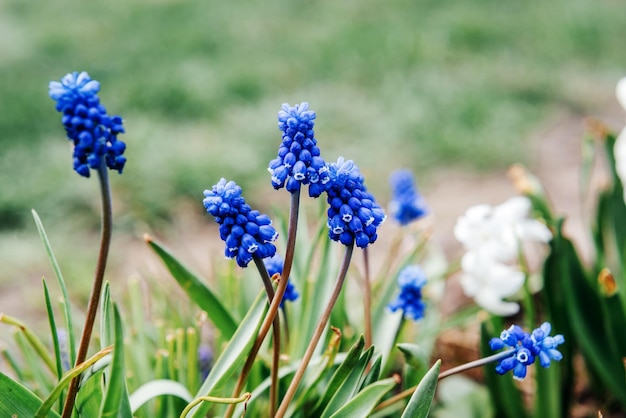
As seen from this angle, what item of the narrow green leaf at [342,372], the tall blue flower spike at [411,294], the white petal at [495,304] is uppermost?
the white petal at [495,304]

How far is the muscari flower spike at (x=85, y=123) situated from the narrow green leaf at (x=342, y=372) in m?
0.55

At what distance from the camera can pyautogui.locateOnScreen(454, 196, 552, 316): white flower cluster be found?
187cm

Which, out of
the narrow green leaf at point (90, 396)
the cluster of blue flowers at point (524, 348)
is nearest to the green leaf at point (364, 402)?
the cluster of blue flowers at point (524, 348)

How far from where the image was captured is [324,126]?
171 inches

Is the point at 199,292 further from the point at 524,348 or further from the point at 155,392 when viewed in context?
the point at 524,348

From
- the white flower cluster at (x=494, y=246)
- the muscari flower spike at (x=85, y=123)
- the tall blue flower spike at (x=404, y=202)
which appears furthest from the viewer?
the tall blue flower spike at (x=404, y=202)

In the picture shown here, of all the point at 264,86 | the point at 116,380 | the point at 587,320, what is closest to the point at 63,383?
the point at 116,380

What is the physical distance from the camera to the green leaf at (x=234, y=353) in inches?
52.3

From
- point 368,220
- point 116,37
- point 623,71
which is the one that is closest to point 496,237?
point 368,220

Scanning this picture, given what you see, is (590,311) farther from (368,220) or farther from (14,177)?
(14,177)

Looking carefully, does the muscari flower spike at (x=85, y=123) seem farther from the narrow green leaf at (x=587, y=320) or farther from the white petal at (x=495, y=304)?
the narrow green leaf at (x=587, y=320)

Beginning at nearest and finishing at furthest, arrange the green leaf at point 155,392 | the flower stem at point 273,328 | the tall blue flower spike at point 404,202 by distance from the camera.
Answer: the flower stem at point 273,328 < the green leaf at point 155,392 < the tall blue flower spike at point 404,202

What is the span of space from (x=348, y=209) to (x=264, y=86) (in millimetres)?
3802

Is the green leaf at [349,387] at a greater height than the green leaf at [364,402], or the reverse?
the green leaf at [349,387]
